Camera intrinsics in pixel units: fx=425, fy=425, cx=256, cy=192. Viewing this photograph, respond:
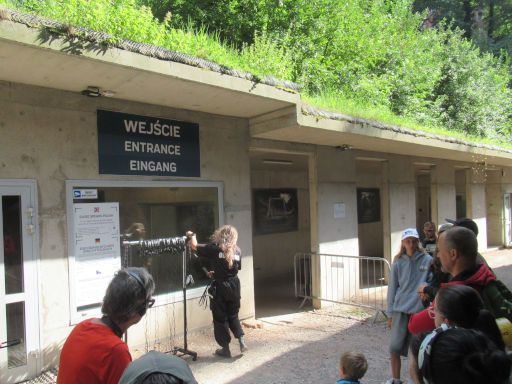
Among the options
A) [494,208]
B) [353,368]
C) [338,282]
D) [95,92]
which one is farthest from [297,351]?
[494,208]

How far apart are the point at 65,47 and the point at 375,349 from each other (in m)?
4.97

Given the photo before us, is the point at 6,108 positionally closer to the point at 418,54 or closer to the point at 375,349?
the point at 375,349

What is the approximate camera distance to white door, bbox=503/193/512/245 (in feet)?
51.6

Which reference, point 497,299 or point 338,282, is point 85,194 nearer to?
point 497,299

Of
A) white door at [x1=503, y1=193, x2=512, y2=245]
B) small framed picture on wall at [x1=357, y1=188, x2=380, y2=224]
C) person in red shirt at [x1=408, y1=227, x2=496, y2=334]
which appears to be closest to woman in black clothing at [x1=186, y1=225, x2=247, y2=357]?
person in red shirt at [x1=408, y1=227, x2=496, y2=334]

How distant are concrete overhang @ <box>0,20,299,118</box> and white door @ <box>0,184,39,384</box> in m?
1.20

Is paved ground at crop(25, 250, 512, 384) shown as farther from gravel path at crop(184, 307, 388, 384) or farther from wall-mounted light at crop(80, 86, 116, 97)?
wall-mounted light at crop(80, 86, 116, 97)

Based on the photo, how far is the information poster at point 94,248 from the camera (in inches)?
192

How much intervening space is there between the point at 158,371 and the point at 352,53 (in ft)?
44.3

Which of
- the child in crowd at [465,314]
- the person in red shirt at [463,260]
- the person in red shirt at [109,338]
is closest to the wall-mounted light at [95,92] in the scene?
the person in red shirt at [109,338]

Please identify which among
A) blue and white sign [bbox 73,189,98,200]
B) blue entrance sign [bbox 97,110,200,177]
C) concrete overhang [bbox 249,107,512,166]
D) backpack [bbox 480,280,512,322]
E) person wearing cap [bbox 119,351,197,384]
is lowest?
backpack [bbox 480,280,512,322]

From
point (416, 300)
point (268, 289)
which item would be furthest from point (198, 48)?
point (268, 289)

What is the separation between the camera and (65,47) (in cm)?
371

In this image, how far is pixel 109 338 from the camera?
1806mm
